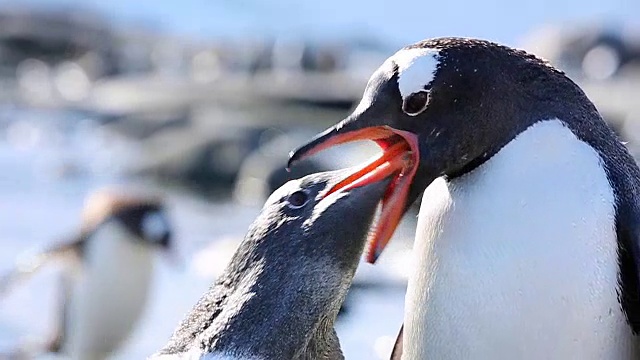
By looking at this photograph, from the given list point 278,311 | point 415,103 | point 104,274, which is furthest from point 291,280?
point 104,274

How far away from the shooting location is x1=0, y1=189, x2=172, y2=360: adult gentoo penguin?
850cm

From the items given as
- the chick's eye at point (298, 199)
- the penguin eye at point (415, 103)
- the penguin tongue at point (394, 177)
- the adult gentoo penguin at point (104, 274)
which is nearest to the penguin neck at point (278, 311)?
the chick's eye at point (298, 199)

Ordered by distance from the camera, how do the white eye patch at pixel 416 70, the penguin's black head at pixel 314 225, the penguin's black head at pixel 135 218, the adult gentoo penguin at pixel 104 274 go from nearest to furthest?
1. the white eye patch at pixel 416 70
2. the penguin's black head at pixel 314 225
3. the adult gentoo penguin at pixel 104 274
4. the penguin's black head at pixel 135 218

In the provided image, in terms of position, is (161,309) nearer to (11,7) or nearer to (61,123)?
(61,123)

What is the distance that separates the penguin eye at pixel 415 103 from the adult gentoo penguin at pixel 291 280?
12.7 inches

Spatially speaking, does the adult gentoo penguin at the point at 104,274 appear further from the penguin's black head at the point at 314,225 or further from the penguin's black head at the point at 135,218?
the penguin's black head at the point at 314,225

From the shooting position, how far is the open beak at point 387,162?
3975 mm

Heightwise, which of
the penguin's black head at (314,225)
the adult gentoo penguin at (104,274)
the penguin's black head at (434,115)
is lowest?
the adult gentoo penguin at (104,274)

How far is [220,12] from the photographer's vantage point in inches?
2859

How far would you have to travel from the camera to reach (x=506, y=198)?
4043mm

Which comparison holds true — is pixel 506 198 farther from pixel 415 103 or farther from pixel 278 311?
pixel 278 311

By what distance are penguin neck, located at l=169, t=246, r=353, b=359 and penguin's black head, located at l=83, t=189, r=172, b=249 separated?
455 cm

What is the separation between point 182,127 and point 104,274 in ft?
37.5

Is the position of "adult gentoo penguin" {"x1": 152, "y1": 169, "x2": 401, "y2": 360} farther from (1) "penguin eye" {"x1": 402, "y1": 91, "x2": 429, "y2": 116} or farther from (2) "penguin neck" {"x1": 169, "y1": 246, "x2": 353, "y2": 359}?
(1) "penguin eye" {"x1": 402, "y1": 91, "x2": 429, "y2": 116}
